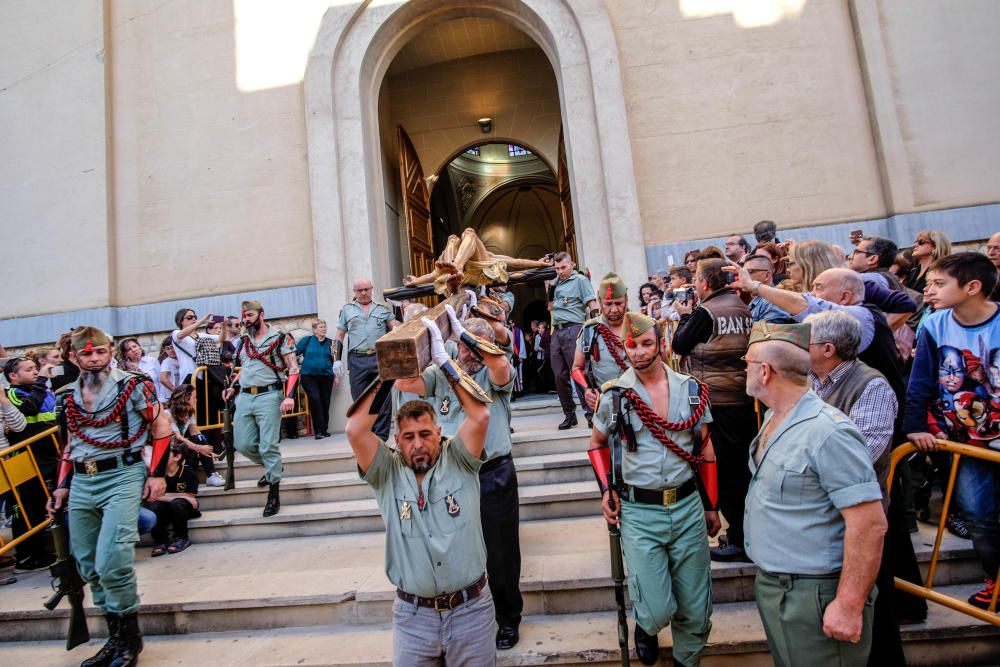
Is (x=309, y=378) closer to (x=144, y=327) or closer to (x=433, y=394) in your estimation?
(x=144, y=327)

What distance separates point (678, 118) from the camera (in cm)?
830

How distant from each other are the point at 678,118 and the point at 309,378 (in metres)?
6.65

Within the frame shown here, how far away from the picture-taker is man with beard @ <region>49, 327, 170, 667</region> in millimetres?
3668

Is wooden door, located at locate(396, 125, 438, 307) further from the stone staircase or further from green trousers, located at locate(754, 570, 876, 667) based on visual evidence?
green trousers, located at locate(754, 570, 876, 667)

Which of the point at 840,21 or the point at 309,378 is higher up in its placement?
the point at 840,21

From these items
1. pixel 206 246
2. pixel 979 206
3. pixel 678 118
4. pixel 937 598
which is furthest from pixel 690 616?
pixel 206 246

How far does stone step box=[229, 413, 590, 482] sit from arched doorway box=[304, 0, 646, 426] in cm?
261

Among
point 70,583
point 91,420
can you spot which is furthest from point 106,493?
point 70,583

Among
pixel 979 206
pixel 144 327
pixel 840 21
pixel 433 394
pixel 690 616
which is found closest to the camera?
pixel 690 616

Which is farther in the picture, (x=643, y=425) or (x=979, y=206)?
(x=979, y=206)

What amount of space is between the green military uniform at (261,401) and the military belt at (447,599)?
3.41 metres

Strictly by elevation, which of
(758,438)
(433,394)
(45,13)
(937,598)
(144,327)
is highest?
(45,13)

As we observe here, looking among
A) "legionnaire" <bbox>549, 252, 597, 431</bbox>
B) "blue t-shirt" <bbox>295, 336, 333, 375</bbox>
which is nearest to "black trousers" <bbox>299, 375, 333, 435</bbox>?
"blue t-shirt" <bbox>295, 336, 333, 375</bbox>

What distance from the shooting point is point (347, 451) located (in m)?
6.32
